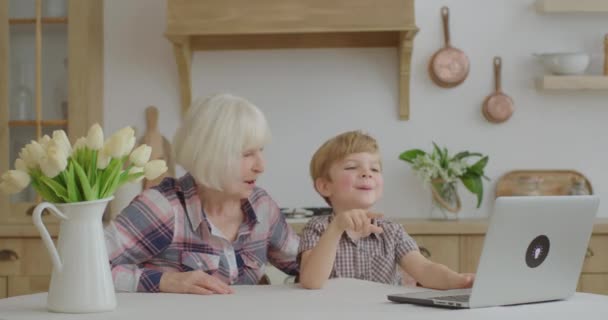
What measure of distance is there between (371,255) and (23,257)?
6.06 ft

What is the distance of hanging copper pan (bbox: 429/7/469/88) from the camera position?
13.5 ft

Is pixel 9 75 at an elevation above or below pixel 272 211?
above

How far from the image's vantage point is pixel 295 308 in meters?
1.85

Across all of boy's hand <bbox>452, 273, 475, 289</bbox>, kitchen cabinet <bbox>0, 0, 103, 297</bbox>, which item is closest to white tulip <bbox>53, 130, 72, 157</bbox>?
boy's hand <bbox>452, 273, 475, 289</bbox>

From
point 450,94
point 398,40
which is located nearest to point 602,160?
point 450,94

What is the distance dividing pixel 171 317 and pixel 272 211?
0.73 meters

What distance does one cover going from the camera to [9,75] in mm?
4172

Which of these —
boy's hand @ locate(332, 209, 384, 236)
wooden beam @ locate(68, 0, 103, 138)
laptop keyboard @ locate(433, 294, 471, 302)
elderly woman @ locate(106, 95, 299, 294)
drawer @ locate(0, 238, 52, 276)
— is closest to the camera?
laptop keyboard @ locate(433, 294, 471, 302)

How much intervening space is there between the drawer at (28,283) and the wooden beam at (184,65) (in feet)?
2.97

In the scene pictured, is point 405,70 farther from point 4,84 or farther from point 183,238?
point 183,238

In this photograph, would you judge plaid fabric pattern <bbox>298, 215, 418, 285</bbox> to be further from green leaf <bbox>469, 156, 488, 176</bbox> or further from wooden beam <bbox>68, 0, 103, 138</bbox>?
wooden beam <bbox>68, 0, 103, 138</bbox>

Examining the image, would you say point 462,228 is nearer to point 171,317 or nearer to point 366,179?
point 366,179

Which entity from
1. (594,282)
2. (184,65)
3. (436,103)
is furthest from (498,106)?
(184,65)

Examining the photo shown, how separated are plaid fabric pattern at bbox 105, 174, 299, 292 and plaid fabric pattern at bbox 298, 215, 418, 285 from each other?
4.9 inches
